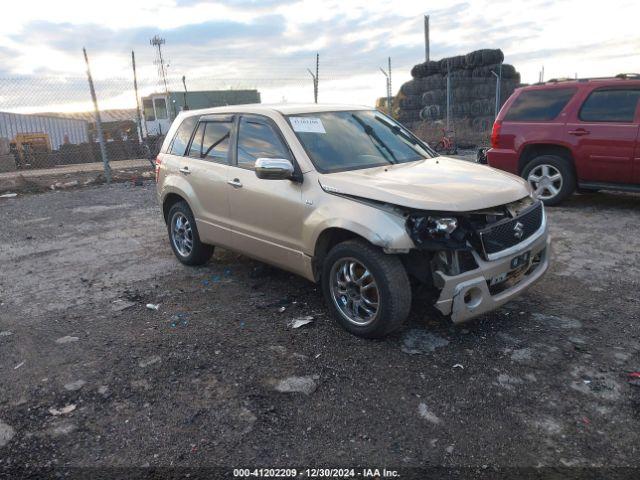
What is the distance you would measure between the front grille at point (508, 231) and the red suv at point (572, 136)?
10.8 feet

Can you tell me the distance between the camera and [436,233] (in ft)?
11.1

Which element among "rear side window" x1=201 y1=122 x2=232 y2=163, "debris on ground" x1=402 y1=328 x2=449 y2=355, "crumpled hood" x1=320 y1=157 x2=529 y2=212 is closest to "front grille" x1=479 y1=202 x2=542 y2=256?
"crumpled hood" x1=320 y1=157 x2=529 y2=212

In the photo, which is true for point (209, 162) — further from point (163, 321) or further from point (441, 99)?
point (441, 99)

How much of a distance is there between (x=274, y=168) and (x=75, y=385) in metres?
2.06

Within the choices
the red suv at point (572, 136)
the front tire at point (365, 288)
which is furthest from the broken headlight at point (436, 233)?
the red suv at point (572, 136)

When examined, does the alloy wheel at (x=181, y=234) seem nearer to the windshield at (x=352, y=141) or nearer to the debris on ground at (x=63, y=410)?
the windshield at (x=352, y=141)

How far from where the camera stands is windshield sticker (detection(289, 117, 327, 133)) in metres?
4.34

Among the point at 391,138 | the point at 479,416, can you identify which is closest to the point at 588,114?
the point at 391,138

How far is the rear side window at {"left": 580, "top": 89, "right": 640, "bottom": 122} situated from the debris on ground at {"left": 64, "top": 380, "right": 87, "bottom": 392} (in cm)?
718

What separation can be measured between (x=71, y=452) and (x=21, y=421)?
1.72ft

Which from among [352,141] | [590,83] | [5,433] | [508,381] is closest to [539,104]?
[590,83]

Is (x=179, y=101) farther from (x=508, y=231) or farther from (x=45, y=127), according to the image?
(x=508, y=231)

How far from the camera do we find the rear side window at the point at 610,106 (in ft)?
22.6

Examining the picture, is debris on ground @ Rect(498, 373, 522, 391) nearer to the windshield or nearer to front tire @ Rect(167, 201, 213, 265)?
the windshield
